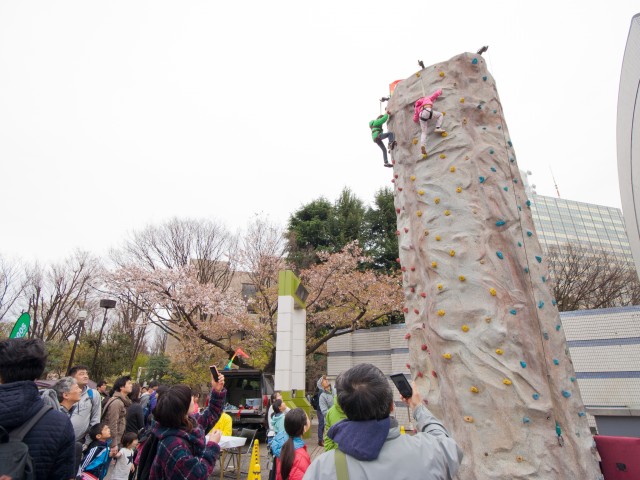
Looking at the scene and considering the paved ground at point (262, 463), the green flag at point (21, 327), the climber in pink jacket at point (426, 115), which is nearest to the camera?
the climber in pink jacket at point (426, 115)

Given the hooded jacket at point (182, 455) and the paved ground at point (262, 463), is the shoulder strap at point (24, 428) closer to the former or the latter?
the hooded jacket at point (182, 455)

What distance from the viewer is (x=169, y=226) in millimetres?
19047

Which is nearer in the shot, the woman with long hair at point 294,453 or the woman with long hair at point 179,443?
the woman with long hair at point 179,443

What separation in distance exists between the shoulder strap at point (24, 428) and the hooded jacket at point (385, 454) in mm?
1574

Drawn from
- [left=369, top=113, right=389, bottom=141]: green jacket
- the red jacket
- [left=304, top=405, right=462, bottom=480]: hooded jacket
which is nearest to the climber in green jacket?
[left=369, top=113, right=389, bottom=141]: green jacket

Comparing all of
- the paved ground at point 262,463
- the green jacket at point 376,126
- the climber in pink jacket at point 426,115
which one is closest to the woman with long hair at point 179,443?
the climber in pink jacket at point 426,115

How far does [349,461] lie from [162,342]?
32875mm

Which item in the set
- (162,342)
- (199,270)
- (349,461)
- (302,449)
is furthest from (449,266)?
(162,342)

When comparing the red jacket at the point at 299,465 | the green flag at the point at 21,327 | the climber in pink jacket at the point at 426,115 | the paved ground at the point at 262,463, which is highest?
the climber in pink jacket at the point at 426,115

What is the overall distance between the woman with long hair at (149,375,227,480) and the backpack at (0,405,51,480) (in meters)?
0.60

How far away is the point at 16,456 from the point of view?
188cm

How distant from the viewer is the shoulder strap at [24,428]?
1.94 m

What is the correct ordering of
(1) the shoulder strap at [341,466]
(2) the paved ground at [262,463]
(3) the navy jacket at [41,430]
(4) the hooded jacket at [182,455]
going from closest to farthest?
(1) the shoulder strap at [341,466] → (3) the navy jacket at [41,430] → (4) the hooded jacket at [182,455] → (2) the paved ground at [262,463]

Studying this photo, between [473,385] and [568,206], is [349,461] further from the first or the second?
[568,206]
